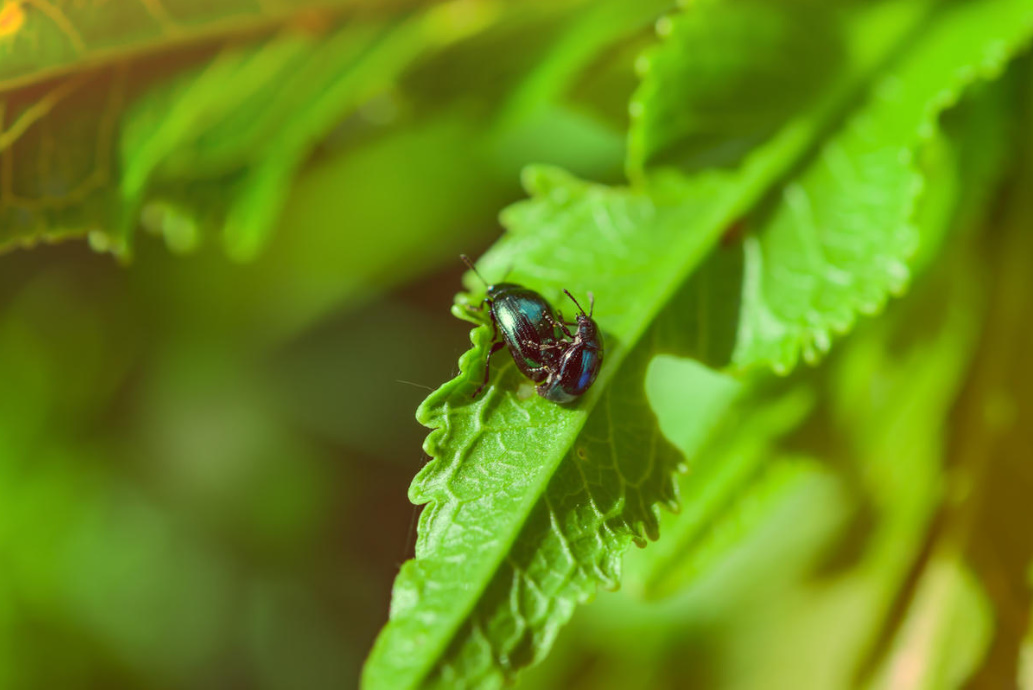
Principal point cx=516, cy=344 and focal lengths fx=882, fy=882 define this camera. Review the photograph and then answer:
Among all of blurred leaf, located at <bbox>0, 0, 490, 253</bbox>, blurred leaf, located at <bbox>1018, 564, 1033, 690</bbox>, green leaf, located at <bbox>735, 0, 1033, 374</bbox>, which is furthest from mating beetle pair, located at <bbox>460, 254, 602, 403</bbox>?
blurred leaf, located at <bbox>1018, 564, 1033, 690</bbox>

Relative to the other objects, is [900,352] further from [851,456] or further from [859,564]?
[859,564]

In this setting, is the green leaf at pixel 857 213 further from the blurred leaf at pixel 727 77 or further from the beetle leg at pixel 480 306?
→ the beetle leg at pixel 480 306

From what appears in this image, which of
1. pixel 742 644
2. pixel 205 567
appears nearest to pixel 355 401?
pixel 205 567

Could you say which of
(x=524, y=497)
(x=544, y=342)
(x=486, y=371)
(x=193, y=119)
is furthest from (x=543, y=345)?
(x=193, y=119)

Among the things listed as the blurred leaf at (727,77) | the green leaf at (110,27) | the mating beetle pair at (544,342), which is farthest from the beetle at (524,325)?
the green leaf at (110,27)

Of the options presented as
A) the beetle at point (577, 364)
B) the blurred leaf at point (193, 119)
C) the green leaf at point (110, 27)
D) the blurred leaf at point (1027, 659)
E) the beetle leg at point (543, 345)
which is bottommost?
the blurred leaf at point (1027, 659)
